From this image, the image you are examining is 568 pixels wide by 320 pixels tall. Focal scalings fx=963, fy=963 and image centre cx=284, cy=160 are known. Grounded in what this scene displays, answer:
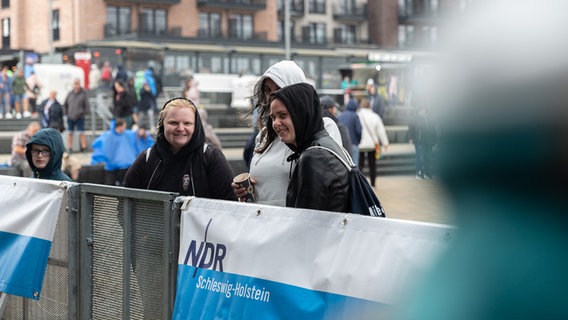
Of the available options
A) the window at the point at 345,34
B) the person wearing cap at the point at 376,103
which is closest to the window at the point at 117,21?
the window at the point at 345,34

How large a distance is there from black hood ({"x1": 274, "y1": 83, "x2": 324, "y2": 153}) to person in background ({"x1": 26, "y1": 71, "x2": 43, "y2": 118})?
30400 millimetres

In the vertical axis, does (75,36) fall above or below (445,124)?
above

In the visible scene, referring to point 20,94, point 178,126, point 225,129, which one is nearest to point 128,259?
point 178,126

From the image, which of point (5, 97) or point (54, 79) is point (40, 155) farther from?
point (54, 79)

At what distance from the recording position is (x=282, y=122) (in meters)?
4.50

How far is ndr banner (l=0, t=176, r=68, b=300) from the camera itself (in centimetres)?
574

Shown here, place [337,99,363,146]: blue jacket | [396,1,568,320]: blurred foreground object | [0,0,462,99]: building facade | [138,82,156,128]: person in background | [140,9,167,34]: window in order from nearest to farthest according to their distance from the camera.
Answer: [396,1,568,320]: blurred foreground object → [337,99,363,146]: blue jacket → [138,82,156,128]: person in background → [0,0,462,99]: building facade → [140,9,167,34]: window

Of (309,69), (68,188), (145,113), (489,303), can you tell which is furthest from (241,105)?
(489,303)

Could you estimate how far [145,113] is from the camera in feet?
93.5

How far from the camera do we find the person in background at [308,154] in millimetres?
4090

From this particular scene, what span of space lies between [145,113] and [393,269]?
2555 centimetres

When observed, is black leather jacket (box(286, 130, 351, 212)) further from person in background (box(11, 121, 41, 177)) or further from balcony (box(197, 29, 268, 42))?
balcony (box(197, 29, 268, 42))

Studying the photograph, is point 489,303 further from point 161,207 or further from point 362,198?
point 161,207

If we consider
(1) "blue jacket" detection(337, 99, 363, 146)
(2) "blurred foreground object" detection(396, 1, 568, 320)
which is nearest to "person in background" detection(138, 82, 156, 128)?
(1) "blue jacket" detection(337, 99, 363, 146)
